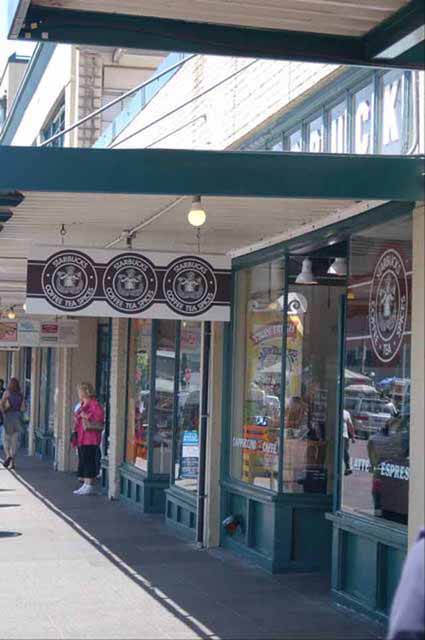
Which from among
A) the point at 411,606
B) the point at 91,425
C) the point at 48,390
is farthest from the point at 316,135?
the point at 48,390

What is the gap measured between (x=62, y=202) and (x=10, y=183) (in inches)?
59.1

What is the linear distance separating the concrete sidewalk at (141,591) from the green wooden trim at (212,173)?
10.8ft

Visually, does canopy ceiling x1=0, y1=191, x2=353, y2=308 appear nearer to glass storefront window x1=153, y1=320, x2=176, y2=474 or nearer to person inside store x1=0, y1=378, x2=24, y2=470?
→ glass storefront window x1=153, y1=320, x2=176, y2=474

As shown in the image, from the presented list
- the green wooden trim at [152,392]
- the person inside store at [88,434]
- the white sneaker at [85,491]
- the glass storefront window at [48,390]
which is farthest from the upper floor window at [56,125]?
the green wooden trim at [152,392]

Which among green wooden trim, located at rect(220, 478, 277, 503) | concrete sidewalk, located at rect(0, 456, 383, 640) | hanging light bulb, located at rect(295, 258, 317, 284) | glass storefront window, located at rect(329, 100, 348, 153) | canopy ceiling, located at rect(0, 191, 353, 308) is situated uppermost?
glass storefront window, located at rect(329, 100, 348, 153)

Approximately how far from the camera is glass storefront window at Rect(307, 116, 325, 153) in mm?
10172

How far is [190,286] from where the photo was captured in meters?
10.6

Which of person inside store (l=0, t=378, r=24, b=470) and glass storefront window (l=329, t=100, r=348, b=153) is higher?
glass storefront window (l=329, t=100, r=348, b=153)

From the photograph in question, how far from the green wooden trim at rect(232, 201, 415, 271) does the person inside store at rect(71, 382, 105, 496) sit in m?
5.87

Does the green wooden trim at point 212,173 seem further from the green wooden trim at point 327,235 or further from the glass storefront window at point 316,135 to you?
the glass storefront window at point 316,135

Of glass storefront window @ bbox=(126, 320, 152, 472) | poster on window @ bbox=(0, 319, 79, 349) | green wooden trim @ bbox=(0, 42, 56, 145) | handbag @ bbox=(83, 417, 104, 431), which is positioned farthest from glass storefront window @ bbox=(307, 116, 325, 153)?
green wooden trim @ bbox=(0, 42, 56, 145)

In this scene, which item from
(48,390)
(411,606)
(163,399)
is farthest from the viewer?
(48,390)

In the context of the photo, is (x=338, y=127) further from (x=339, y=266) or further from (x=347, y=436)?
(x=347, y=436)

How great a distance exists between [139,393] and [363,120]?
815 centimetres
